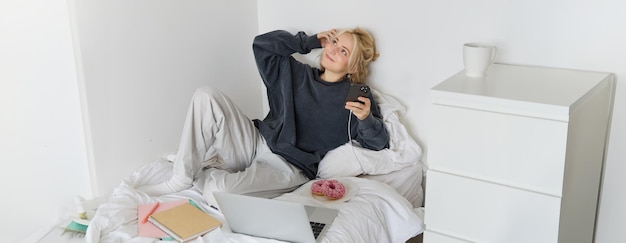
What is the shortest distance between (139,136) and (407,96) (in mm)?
946

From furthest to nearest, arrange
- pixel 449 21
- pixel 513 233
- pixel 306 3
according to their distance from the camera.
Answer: pixel 306 3 < pixel 449 21 < pixel 513 233

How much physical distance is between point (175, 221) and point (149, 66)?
0.62 metres

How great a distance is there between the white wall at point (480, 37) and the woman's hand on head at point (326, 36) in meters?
0.09

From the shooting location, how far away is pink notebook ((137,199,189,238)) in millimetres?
1898

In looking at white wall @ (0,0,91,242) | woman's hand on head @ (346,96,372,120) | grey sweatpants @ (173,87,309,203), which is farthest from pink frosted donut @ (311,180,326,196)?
white wall @ (0,0,91,242)

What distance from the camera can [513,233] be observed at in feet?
5.67

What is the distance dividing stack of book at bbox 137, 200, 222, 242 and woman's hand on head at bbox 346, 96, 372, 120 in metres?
0.56

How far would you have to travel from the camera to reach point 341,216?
6.33 ft

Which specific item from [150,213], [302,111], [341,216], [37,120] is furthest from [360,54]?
[37,120]

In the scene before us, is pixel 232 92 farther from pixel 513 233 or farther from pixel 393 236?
pixel 513 233

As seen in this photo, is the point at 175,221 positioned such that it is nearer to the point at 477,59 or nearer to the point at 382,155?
the point at 382,155

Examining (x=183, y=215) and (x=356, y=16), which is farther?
(x=356, y=16)


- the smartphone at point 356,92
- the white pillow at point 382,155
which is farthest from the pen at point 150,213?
the smartphone at point 356,92

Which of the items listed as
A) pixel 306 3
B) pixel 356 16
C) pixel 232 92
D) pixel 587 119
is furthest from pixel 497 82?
pixel 232 92
